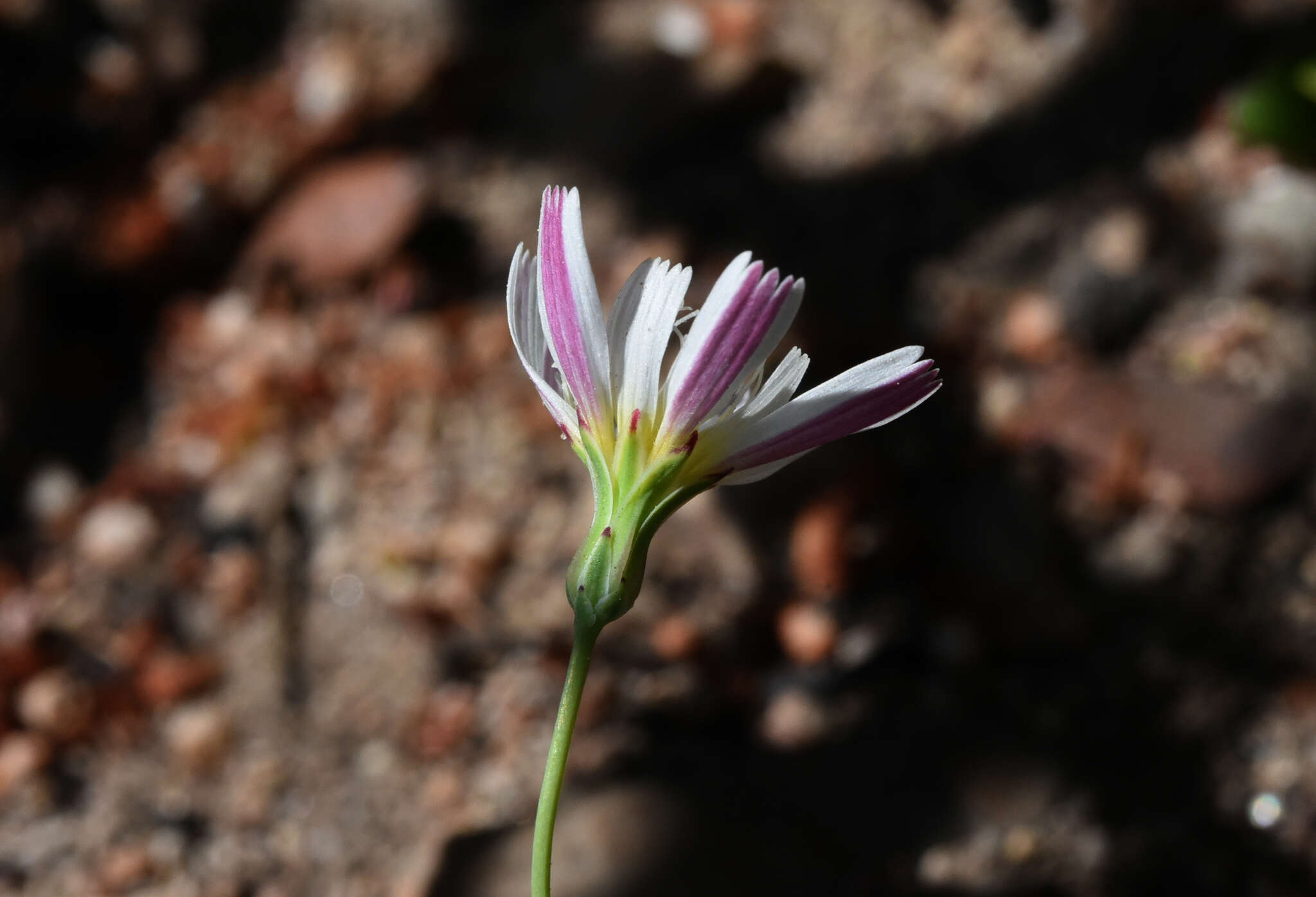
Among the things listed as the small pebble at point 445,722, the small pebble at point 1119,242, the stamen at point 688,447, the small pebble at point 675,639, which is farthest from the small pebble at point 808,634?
the stamen at point 688,447

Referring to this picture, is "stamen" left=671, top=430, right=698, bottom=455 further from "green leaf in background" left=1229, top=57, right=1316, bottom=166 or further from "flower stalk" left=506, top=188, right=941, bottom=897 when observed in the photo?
"green leaf in background" left=1229, top=57, right=1316, bottom=166

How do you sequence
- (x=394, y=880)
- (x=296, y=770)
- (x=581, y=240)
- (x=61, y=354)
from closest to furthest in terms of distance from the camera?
1. (x=581, y=240)
2. (x=394, y=880)
3. (x=296, y=770)
4. (x=61, y=354)

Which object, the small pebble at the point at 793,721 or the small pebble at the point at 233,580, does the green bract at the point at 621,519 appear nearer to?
the small pebble at the point at 793,721

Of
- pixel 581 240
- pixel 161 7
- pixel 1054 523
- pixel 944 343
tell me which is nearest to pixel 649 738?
pixel 1054 523

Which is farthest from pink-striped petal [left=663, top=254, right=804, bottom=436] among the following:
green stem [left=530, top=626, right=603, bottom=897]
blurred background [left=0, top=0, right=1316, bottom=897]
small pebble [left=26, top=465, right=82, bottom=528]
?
small pebble [left=26, top=465, right=82, bottom=528]

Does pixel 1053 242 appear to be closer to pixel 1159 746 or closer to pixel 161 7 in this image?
pixel 1159 746
